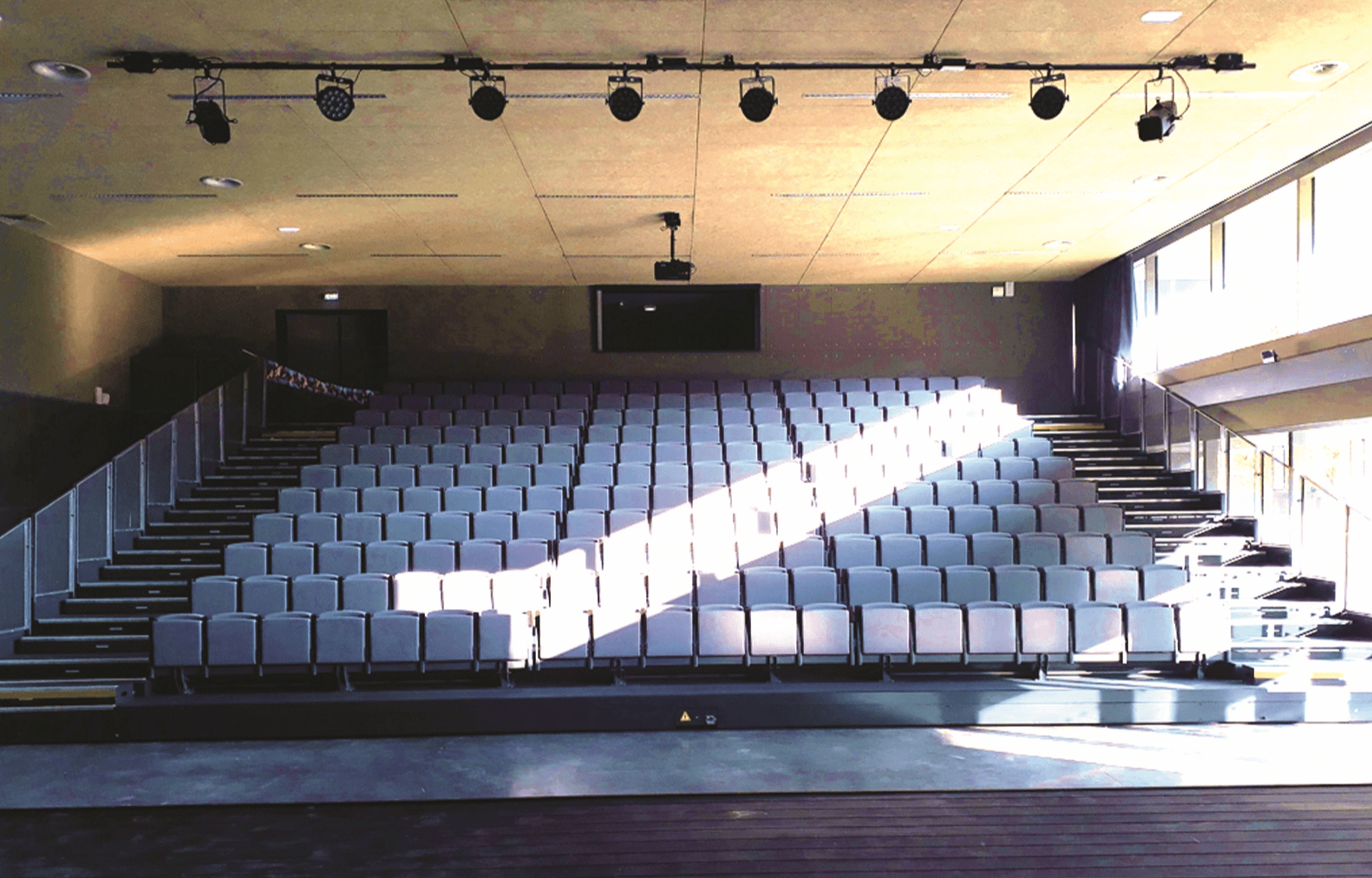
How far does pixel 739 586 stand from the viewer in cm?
629

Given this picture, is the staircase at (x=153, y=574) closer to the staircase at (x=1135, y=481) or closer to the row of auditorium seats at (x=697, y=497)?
the row of auditorium seats at (x=697, y=497)

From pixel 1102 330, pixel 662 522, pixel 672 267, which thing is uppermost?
pixel 672 267

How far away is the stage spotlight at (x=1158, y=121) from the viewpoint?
504 cm

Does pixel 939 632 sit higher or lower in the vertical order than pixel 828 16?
lower

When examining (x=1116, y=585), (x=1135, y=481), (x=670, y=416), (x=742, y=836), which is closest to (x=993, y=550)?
(x=1116, y=585)

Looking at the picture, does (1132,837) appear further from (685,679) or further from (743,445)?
(743,445)

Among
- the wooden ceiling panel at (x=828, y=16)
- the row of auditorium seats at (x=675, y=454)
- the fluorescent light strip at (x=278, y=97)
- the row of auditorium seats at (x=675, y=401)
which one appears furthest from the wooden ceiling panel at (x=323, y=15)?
the row of auditorium seats at (x=675, y=401)

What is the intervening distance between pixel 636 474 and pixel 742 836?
4445 mm

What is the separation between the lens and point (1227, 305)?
839 cm

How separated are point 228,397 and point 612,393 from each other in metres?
3.61

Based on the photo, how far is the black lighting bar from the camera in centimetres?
478

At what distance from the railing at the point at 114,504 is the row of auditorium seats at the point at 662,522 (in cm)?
114

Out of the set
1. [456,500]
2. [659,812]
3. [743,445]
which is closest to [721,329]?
[743,445]

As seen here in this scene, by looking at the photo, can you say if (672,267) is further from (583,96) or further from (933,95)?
(933,95)
